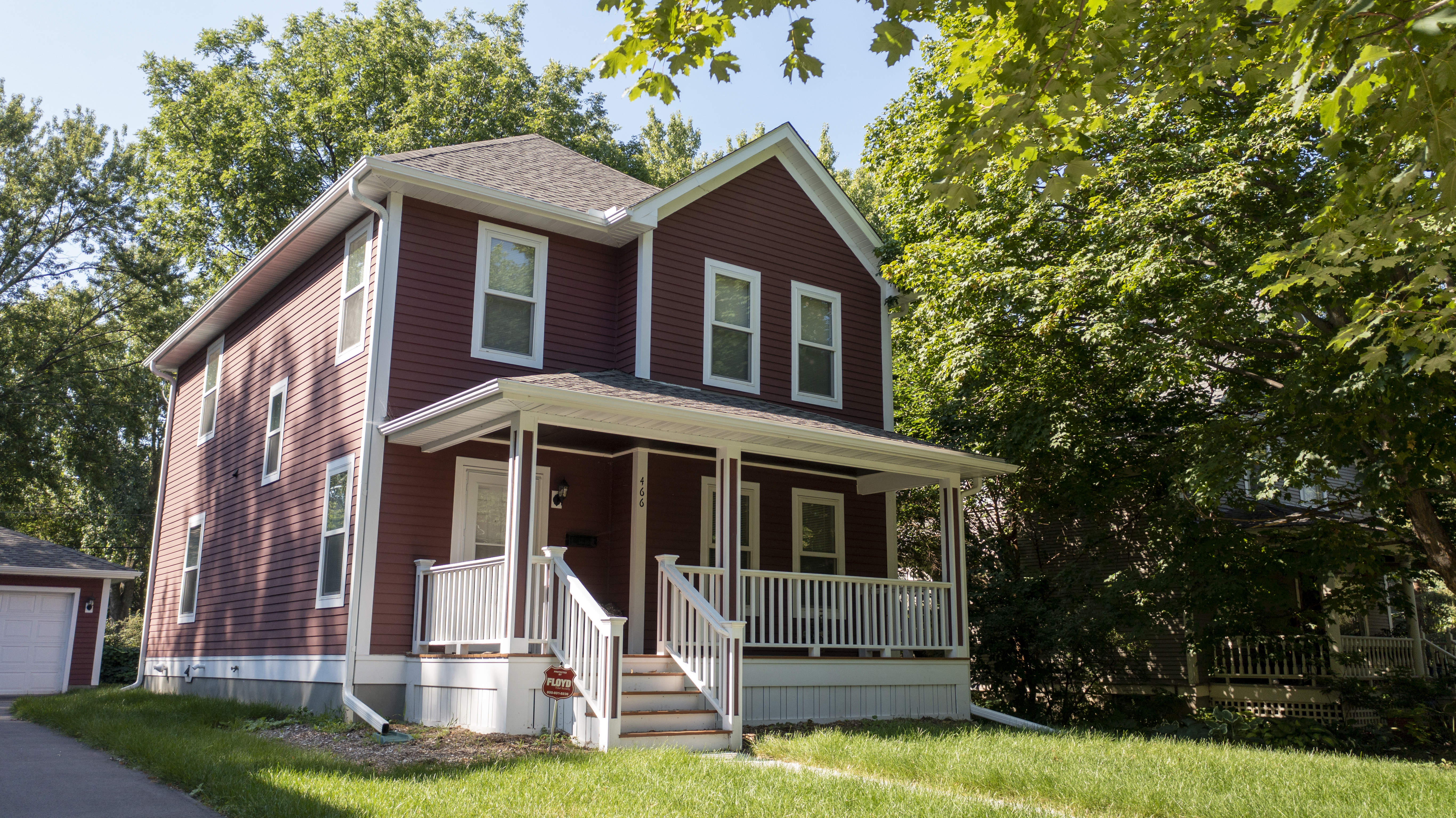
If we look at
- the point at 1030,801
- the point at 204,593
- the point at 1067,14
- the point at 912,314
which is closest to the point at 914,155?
the point at 912,314

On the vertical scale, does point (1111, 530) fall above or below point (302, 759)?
above

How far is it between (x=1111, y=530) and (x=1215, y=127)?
748 cm

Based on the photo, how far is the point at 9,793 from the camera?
6.85m

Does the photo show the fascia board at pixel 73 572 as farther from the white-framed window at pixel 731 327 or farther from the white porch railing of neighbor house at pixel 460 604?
the white-framed window at pixel 731 327

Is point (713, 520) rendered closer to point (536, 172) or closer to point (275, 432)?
point (536, 172)

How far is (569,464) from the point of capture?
12.4 metres

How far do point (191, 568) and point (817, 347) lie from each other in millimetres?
10152

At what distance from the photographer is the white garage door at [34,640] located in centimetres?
2019

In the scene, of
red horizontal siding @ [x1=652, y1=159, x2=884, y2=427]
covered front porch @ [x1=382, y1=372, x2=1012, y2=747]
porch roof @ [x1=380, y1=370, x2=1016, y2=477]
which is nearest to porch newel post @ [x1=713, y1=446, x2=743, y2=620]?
covered front porch @ [x1=382, y1=372, x2=1012, y2=747]

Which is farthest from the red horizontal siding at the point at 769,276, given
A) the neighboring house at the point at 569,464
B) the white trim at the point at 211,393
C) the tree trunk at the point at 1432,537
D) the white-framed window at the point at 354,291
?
the white trim at the point at 211,393

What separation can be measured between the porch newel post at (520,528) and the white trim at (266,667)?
2417 mm

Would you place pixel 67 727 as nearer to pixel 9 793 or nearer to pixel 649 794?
pixel 9 793

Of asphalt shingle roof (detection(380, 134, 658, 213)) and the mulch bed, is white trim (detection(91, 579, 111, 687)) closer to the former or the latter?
asphalt shingle roof (detection(380, 134, 658, 213))

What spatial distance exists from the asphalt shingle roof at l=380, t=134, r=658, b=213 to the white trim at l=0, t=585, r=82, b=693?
43.9 ft
